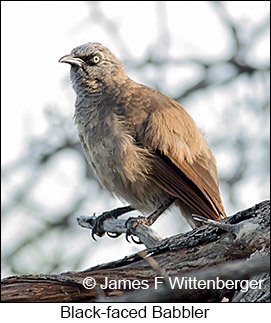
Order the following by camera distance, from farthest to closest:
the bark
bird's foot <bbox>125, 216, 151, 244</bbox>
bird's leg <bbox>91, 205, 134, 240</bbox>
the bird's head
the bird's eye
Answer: the bird's eye, the bird's head, bird's leg <bbox>91, 205, 134, 240</bbox>, bird's foot <bbox>125, 216, 151, 244</bbox>, the bark

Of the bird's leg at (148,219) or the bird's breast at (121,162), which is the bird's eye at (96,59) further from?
the bird's leg at (148,219)

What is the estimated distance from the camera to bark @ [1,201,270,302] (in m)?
3.71

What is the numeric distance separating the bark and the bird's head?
249 cm

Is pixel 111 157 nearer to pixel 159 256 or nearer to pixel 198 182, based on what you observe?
pixel 198 182

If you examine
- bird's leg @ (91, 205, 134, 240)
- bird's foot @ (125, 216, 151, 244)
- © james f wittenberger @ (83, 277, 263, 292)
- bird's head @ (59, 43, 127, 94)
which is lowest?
© james f wittenberger @ (83, 277, 263, 292)

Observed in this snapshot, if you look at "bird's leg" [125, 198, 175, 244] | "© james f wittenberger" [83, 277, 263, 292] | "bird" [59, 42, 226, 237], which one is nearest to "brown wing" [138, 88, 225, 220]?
"bird" [59, 42, 226, 237]

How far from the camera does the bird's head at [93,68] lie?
20.6 feet

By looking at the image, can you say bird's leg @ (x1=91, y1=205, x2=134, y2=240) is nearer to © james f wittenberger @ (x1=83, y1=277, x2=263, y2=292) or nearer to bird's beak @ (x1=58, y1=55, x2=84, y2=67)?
bird's beak @ (x1=58, y1=55, x2=84, y2=67)

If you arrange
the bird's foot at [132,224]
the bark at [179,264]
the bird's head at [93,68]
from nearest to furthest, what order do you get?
the bark at [179,264] → the bird's foot at [132,224] → the bird's head at [93,68]

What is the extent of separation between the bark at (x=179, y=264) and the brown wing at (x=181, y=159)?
1257 millimetres

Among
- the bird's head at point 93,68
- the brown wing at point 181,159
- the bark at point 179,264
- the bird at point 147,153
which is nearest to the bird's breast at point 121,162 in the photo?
the bird at point 147,153

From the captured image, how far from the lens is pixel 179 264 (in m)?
3.98

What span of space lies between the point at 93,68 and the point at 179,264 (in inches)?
118

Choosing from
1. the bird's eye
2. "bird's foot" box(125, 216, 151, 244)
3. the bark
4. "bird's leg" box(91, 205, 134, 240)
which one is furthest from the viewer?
the bird's eye
